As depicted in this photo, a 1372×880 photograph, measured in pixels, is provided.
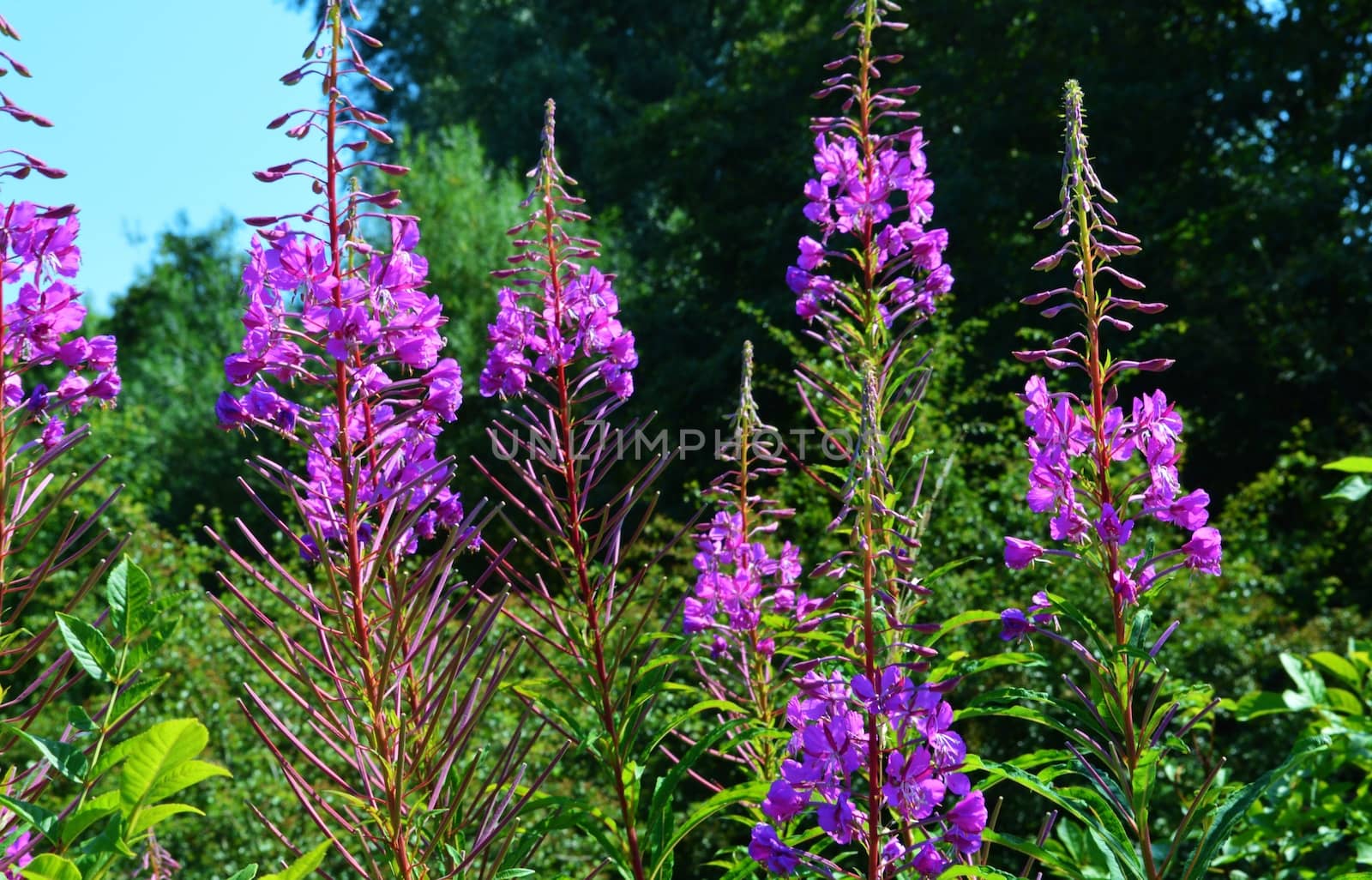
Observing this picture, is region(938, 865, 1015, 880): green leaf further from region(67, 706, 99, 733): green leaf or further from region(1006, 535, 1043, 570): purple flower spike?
region(67, 706, 99, 733): green leaf

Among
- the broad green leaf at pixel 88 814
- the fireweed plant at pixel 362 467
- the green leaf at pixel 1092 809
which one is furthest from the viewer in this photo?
the green leaf at pixel 1092 809

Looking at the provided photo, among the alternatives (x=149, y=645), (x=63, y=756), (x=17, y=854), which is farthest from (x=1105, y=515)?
(x=17, y=854)

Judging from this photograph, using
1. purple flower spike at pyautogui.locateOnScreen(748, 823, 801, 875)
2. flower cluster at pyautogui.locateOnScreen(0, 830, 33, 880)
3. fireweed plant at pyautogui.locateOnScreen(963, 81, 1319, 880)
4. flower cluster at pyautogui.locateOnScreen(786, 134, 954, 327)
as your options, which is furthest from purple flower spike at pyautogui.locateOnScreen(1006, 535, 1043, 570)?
flower cluster at pyautogui.locateOnScreen(0, 830, 33, 880)

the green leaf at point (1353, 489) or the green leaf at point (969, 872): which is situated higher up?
the green leaf at point (1353, 489)

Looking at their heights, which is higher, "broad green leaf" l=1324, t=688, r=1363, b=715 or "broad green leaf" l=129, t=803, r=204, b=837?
"broad green leaf" l=129, t=803, r=204, b=837

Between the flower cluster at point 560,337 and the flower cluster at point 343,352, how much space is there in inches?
21.4

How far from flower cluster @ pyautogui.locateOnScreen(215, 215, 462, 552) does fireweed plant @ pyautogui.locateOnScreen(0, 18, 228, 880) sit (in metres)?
0.31

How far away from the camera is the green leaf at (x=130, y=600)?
1.50 meters

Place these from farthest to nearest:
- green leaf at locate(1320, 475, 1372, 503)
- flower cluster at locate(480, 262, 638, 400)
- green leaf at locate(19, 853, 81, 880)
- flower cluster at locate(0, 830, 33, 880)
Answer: green leaf at locate(1320, 475, 1372, 503)
flower cluster at locate(480, 262, 638, 400)
flower cluster at locate(0, 830, 33, 880)
green leaf at locate(19, 853, 81, 880)

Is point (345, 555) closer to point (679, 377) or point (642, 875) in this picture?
point (642, 875)

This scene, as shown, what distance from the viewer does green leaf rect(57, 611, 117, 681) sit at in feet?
4.86

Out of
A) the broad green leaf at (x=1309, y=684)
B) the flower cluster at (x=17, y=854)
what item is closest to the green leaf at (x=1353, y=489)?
the broad green leaf at (x=1309, y=684)

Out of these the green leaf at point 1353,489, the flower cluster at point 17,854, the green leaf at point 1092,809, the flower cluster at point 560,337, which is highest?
the flower cluster at point 560,337

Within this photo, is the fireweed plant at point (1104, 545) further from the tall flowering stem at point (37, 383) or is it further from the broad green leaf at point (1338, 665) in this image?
the tall flowering stem at point (37, 383)
